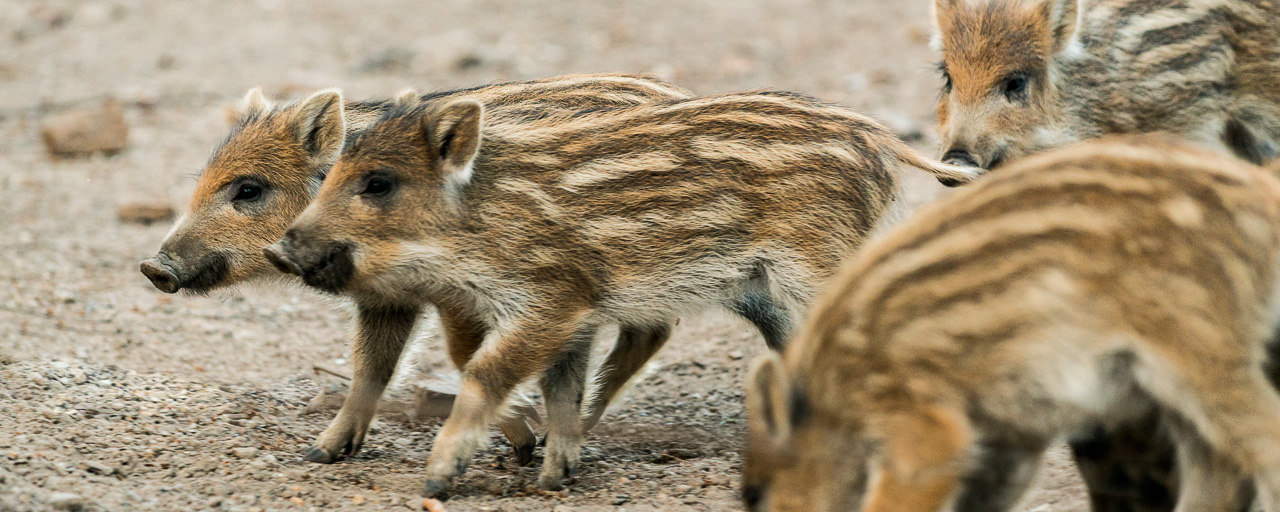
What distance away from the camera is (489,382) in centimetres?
453

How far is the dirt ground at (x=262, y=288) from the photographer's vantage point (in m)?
4.46

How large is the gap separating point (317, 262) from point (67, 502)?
1096 mm

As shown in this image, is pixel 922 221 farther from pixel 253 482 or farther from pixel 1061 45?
pixel 1061 45

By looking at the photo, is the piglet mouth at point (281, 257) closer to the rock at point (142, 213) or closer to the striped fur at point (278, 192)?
the striped fur at point (278, 192)

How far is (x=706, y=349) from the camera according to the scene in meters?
6.30

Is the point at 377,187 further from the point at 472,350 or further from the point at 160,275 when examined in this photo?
the point at 160,275

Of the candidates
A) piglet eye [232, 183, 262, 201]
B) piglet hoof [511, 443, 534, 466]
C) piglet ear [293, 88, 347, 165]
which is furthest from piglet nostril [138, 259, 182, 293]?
piglet hoof [511, 443, 534, 466]

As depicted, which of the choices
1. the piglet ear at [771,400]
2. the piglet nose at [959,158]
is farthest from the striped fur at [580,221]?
the piglet ear at [771,400]

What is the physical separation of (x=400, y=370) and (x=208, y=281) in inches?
31.8

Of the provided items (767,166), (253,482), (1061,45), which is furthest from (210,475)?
(1061,45)

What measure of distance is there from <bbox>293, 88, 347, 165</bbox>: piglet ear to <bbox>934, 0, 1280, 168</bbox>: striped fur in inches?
97.4

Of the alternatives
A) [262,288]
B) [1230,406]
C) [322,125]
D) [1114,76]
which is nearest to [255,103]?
[322,125]

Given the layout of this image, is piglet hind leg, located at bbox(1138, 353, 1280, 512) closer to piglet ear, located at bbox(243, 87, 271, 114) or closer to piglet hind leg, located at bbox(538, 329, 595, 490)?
piglet hind leg, located at bbox(538, 329, 595, 490)

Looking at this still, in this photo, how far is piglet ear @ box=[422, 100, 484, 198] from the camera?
Answer: 4.57 m
